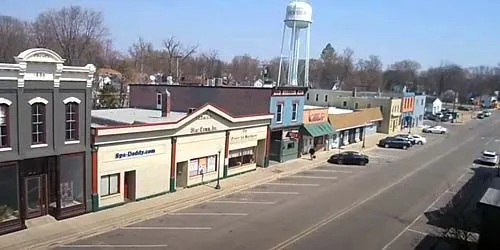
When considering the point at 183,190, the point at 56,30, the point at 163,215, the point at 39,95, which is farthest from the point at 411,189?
the point at 56,30

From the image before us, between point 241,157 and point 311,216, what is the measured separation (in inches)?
457

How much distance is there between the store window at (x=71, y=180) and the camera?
23188 mm

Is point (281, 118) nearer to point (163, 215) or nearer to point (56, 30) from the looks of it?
point (163, 215)

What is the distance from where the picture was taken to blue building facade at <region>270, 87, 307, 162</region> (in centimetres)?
3953

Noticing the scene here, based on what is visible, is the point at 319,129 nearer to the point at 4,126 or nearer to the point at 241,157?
the point at 241,157

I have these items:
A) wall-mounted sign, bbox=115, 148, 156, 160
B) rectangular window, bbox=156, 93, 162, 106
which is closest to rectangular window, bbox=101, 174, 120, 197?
wall-mounted sign, bbox=115, 148, 156, 160

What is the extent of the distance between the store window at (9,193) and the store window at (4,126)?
109 cm

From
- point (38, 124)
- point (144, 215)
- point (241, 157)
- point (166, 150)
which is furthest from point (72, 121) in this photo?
point (241, 157)

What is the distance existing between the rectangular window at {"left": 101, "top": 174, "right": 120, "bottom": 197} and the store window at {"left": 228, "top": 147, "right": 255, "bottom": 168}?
10.8 meters

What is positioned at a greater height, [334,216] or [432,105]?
[432,105]

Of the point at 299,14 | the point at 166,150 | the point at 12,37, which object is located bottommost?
the point at 166,150

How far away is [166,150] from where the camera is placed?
93.2 ft

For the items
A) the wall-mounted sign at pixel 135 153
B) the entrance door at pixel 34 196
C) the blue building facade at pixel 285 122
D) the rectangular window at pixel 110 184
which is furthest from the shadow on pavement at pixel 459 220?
the entrance door at pixel 34 196

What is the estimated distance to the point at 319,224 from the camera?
958 inches
